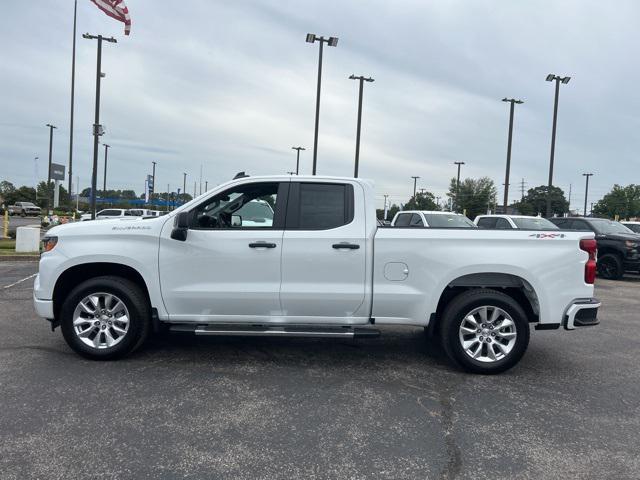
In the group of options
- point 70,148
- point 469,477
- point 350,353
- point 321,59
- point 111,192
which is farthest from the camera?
point 111,192

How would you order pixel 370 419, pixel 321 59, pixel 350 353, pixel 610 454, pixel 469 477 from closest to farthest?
pixel 469 477 < pixel 610 454 < pixel 370 419 < pixel 350 353 < pixel 321 59

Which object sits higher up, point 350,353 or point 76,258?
point 76,258

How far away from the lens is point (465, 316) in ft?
15.9

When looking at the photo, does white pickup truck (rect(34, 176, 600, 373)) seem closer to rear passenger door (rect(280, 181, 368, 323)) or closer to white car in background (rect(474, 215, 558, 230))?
rear passenger door (rect(280, 181, 368, 323))

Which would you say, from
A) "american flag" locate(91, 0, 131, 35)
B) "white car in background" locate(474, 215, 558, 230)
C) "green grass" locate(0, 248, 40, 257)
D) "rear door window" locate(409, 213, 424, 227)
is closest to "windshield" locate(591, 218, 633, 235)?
"white car in background" locate(474, 215, 558, 230)

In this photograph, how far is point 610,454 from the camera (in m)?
3.37

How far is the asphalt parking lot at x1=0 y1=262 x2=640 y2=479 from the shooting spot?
3.15 metres

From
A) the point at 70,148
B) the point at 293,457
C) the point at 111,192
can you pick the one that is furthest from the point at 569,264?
the point at 111,192

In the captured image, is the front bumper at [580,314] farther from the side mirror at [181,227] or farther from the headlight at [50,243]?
the headlight at [50,243]

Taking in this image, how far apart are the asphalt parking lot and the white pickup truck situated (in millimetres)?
429

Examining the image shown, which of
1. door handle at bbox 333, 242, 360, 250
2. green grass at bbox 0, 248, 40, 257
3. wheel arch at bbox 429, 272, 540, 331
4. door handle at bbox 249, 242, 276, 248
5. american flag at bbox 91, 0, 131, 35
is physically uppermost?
american flag at bbox 91, 0, 131, 35

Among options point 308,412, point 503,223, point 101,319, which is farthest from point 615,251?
point 101,319

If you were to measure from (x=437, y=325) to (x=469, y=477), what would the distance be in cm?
224

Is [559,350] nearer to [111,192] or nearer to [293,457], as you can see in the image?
[293,457]
